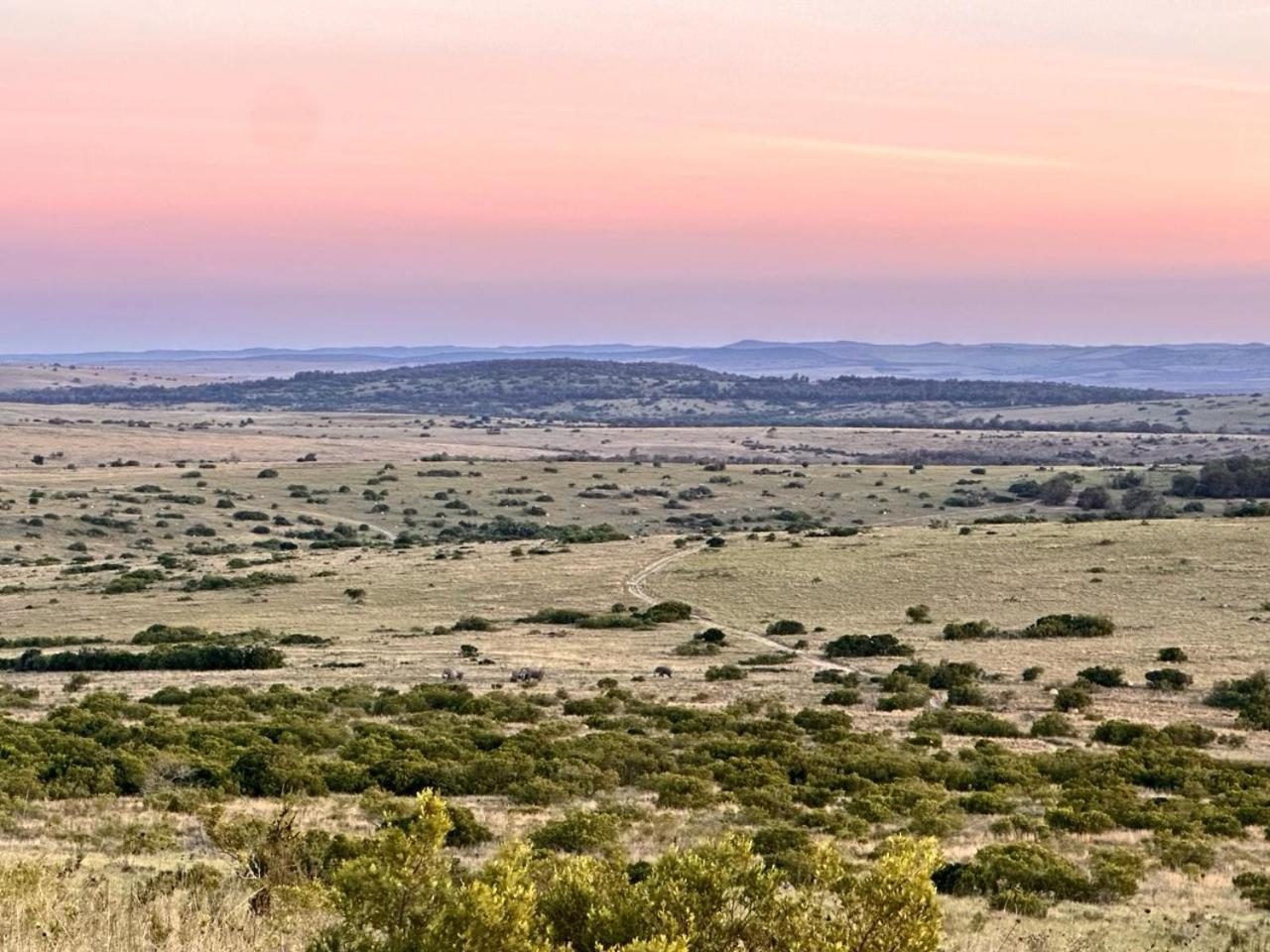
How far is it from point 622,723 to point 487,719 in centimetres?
268

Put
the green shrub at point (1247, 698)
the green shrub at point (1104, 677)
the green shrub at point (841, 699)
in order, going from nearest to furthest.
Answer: the green shrub at point (1247, 698) → the green shrub at point (841, 699) → the green shrub at point (1104, 677)

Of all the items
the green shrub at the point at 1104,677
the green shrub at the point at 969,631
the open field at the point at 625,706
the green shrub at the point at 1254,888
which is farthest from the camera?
the green shrub at the point at 969,631

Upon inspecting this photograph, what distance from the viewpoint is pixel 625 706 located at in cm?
2872

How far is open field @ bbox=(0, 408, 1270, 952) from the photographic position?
574 inches

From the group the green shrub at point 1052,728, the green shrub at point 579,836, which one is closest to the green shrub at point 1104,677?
the green shrub at point 1052,728

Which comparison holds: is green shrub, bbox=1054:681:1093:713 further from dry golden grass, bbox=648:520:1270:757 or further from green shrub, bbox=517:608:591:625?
green shrub, bbox=517:608:591:625

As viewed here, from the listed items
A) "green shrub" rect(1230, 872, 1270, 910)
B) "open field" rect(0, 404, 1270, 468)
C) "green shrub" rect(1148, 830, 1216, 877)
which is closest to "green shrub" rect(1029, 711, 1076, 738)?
"green shrub" rect(1148, 830, 1216, 877)

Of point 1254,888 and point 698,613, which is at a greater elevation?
point 1254,888

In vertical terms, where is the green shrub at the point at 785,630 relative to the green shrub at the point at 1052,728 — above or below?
below

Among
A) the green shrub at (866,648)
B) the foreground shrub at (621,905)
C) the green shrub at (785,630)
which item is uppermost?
the foreground shrub at (621,905)

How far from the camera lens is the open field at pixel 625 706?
14.6 m

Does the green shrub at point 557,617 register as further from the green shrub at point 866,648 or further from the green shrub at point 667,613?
the green shrub at point 866,648

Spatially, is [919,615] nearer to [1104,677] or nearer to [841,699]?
[1104,677]

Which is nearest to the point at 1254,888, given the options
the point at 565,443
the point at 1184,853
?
the point at 1184,853
